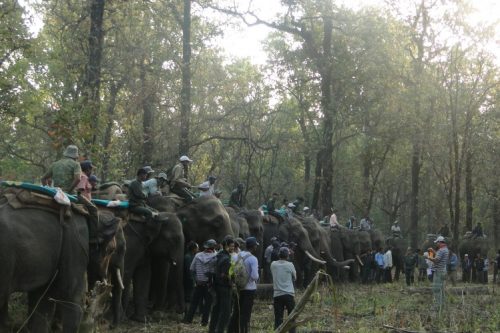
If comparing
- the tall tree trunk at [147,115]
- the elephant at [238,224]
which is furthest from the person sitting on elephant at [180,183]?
the tall tree trunk at [147,115]

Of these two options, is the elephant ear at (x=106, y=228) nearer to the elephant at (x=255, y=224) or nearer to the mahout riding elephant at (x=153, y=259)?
the mahout riding elephant at (x=153, y=259)

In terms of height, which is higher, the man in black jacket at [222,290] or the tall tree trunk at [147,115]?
the tall tree trunk at [147,115]

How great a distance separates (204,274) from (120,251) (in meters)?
1.99

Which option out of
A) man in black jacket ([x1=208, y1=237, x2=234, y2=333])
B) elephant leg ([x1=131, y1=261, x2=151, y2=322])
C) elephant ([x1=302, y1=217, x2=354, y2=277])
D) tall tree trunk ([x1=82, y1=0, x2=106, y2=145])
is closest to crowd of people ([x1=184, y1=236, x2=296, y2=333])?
man in black jacket ([x1=208, y1=237, x2=234, y2=333])

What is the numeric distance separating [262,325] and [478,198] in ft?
163

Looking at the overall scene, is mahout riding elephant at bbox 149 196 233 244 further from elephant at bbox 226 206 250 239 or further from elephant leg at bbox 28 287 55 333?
elephant leg at bbox 28 287 55 333

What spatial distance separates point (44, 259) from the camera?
32.4 ft

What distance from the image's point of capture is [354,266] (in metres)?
30.8

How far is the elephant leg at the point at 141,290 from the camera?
48.8 ft

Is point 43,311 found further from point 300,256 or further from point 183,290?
point 300,256

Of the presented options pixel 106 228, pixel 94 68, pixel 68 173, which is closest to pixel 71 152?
pixel 68 173

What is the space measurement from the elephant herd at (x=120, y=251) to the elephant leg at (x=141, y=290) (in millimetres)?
22

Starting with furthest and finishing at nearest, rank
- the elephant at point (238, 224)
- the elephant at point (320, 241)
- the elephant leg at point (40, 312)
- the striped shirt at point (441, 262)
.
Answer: the elephant at point (320, 241), the elephant at point (238, 224), the striped shirt at point (441, 262), the elephant leg at point (40, 312)

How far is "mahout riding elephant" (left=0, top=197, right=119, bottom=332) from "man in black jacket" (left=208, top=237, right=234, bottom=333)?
223 cm
